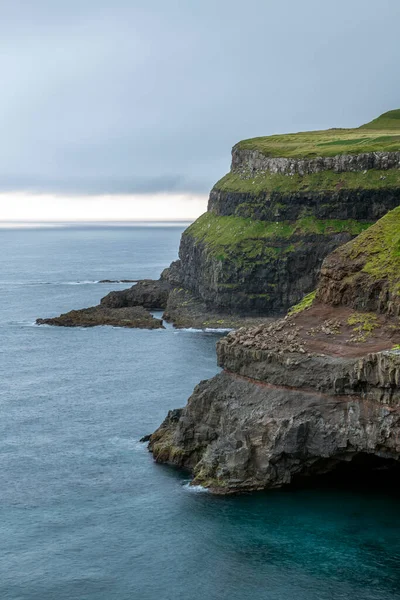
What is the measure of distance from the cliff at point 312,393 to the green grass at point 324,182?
84.8 metres

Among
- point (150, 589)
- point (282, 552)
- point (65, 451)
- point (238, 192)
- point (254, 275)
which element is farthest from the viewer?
point (238, 192)

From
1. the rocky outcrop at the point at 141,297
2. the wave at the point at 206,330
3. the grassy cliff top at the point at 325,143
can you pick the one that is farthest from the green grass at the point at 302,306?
the rocky outcrop at the point at 141,297

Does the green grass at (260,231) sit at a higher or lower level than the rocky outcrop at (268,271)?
higher

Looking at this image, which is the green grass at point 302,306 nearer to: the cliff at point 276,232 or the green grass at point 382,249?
the green grass at point 382,249

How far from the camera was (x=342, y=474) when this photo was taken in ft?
232

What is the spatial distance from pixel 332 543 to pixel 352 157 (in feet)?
368

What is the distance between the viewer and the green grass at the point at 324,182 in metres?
159

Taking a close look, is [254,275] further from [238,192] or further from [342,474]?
[342,474]

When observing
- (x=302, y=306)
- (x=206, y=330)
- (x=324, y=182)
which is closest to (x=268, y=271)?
(x=206, y=330)

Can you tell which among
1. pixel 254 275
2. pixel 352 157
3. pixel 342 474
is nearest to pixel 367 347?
pixel 342 474

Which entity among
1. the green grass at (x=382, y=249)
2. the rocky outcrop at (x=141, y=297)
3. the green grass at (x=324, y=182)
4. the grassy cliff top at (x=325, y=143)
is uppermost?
Result: the grassy cliff top at (x=325, y=143)

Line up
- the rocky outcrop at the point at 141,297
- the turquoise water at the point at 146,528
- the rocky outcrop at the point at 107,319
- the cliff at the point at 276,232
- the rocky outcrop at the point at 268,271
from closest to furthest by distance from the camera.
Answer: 1. the turquoise water at the point at 146,528
2. the rocky outcrop at the point at 107,319
3. the rocky outcrop at the point at 268,271
4. the cliff at the point at 276,232
5. the rocky outcrop at the point at 141,297

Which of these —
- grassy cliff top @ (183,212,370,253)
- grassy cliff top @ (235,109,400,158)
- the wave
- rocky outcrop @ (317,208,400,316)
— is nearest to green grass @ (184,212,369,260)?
grassy cliff top @ (183,212,370,253)

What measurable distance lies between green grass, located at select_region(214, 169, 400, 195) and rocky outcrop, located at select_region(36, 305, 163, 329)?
32.9 m
